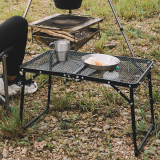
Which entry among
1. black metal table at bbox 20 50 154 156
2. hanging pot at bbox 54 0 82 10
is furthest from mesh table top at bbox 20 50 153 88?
hanging pot at bbox 54 0 82 10

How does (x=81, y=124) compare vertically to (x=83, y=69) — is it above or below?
below

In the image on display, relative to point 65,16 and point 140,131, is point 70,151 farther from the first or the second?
point 65,16

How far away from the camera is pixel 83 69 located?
86.6 inches

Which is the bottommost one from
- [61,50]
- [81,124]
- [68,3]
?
[81,124]

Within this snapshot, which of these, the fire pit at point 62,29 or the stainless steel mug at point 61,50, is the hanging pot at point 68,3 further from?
the stainless steel mug at point 61,50

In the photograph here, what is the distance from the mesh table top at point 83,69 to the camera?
6.66 feet

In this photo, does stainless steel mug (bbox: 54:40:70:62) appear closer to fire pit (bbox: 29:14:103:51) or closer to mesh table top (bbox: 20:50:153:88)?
mesh table top (bbox: 20:50:153:88)

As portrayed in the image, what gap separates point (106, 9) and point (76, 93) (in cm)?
298

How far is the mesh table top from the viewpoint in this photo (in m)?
2.03

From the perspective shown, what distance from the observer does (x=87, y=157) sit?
213 cm

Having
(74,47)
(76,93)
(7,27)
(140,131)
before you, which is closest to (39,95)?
(76,93)

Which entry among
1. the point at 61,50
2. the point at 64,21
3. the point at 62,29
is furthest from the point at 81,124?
the point at 64,21

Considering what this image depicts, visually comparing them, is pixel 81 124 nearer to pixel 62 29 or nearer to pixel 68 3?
pixel 62 29

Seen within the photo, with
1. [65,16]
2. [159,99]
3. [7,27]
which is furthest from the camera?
[65,16]
